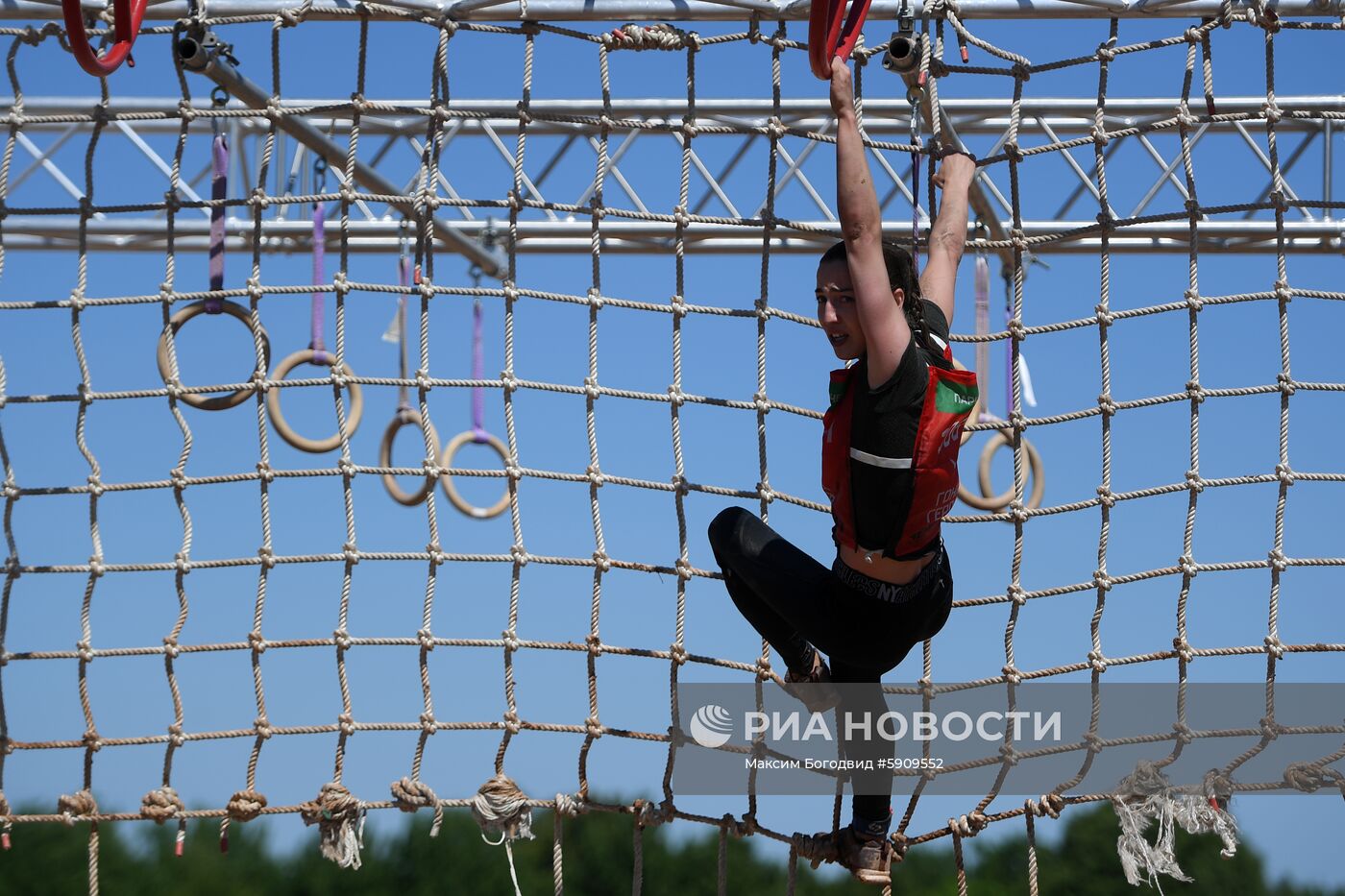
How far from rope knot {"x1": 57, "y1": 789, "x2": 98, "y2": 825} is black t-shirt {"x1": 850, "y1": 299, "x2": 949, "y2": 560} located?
202cm

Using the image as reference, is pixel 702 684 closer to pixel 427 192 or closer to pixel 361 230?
pixel 427 192

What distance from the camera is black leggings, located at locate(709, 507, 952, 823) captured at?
10.2 feet

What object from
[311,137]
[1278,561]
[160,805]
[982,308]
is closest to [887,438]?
[1278,561]

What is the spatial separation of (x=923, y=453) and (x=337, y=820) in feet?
5.52

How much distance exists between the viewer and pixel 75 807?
3752 mm

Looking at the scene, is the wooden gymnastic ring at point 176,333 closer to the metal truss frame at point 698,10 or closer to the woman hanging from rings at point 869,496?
the metal truss frame at point 698,10

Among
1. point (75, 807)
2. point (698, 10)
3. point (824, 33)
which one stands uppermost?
point (698, 10)

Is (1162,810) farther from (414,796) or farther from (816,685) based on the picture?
(414,796)

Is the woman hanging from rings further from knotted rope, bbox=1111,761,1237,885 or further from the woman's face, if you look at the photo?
knotted rope, bbox=1111,761,1237,885

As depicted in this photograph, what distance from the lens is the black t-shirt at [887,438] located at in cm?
290

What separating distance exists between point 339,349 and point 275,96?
26.3 inches

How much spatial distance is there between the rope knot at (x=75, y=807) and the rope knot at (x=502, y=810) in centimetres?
93

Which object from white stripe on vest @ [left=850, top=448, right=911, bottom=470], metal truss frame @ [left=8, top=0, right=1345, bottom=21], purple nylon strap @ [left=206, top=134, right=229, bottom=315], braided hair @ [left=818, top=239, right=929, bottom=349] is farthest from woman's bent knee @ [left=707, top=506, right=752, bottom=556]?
purple nylon strap @ [left=206, top=134, right=229, bottom=315]

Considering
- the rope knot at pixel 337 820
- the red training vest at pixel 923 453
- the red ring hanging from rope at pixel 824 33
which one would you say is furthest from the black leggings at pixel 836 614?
the rope knot at pixel 337 820
